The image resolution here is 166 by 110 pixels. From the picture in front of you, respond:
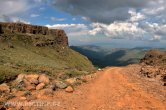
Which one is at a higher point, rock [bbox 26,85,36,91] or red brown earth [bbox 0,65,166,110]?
rock [bbox 26,85,36,91]

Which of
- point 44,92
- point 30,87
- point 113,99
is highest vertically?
point 30,87

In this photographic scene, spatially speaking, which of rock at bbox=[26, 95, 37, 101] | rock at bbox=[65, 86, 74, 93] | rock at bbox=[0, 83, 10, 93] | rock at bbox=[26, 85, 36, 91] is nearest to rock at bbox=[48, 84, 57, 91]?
rock at bbox=[65, 86, 74, 93]

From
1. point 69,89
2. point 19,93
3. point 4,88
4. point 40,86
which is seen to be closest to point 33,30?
point 69,89

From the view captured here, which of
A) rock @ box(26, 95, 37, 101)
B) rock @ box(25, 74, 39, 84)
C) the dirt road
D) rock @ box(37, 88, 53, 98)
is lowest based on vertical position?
the dirt road

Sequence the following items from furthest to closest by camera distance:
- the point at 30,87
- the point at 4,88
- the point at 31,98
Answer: the point at 30,87
the point at 4,88
the point at 31,98

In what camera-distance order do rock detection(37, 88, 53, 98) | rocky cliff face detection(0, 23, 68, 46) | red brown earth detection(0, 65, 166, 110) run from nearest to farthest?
1. red brown earth detection(0, 65, 166, 110)
2. rock detection(37, 88, 53, 98)
3. rocky cliff face detection(0, 23, 68, 46)

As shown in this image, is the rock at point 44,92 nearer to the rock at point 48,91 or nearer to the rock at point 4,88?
the rock at point 48,91

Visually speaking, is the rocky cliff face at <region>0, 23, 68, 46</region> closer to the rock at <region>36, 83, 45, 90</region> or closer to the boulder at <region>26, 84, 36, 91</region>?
the rock at <region>36, 83, 45, 90</region>

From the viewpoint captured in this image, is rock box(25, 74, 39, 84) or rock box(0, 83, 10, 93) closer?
rock box(0, 83, 10, 93)

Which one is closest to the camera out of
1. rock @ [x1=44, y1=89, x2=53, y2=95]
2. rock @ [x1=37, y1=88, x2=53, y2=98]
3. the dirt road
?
the dirt road

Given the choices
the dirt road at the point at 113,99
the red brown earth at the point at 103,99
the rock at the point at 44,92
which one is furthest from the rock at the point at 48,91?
the dirt road at the point at 113,99

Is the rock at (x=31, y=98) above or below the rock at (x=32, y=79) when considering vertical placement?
below

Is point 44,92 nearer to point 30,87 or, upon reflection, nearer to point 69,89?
point 30,87

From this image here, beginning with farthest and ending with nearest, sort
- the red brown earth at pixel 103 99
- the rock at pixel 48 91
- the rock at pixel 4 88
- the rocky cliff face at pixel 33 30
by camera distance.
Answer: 1. the rocky cliff face at pixel 33 30
2. the rock at pixel 48 91
3. the rock at pixel 4 88
4. the red brown earth at pixel 103 99
